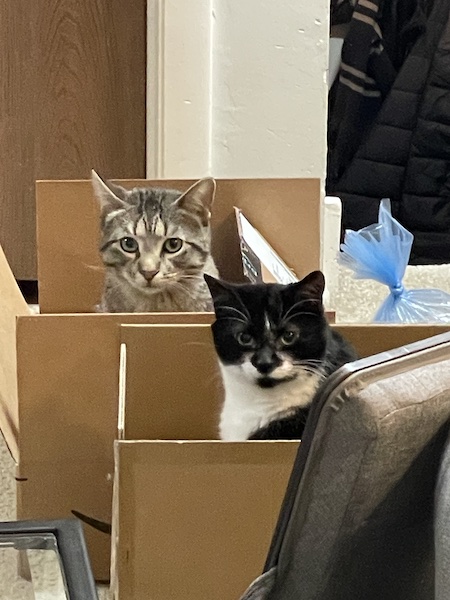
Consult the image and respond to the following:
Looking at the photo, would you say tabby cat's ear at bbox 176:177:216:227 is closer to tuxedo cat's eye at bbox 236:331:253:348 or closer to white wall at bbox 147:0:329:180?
tuxedo cat's eye at bbox 236:331:253:348

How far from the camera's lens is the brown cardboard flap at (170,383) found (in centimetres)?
92

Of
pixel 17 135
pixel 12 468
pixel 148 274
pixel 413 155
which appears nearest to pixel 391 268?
pixel 148 274

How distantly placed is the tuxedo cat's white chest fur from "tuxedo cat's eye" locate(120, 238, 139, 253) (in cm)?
29

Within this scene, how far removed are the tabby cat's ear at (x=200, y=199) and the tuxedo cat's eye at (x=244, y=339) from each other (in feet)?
0.94

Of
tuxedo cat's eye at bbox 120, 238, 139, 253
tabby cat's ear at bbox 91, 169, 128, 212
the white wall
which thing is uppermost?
the white wall

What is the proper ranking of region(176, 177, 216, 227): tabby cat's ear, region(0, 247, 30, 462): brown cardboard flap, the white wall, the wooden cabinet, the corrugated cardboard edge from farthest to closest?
the wooden cabinet, the white wall, region(176, 177, 216, 227): tabby cat's ear, region(0, 247, 30, 462): brown cardboard flap, the corrugated cardboard edge

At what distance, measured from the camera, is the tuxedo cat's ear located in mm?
903

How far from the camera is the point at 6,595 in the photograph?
2.30 ft

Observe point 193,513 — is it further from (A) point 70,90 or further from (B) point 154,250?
(A) point 70,90

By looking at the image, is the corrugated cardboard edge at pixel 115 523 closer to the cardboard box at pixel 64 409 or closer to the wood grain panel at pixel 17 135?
the cardboard box at pixel 64 409

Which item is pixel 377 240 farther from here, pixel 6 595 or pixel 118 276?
pixel 6 595

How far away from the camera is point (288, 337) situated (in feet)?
3.12

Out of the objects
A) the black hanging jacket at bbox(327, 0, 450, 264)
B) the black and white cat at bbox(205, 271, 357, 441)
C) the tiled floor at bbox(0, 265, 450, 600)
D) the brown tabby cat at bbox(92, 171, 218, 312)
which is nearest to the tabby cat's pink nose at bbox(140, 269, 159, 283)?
the brown tabby cat at bbox(92, 171, 218, 312)

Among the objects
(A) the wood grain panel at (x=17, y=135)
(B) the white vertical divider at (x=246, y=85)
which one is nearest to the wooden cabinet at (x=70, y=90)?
(A) the wood grain panel at (x=17, y=135)
